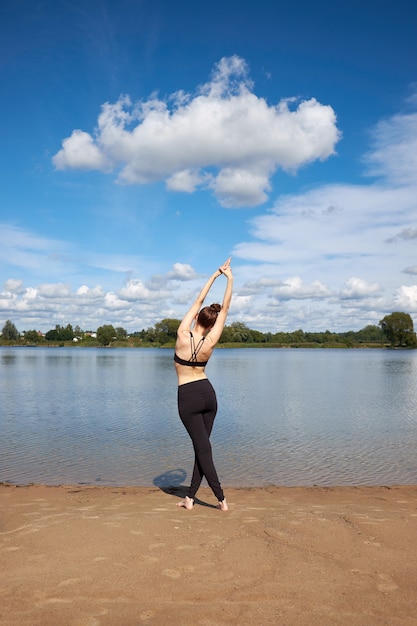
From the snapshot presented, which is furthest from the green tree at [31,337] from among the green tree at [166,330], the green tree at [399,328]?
the green tree at [399,328]

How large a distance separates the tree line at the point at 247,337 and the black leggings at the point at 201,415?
139 metres

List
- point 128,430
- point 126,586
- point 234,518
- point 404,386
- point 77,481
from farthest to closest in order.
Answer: point 404,386, point 128,430, point 77,481, point 234,518, point 126,586

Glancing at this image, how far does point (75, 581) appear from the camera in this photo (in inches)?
173

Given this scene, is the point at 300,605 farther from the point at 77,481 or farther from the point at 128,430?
the point at 128,430

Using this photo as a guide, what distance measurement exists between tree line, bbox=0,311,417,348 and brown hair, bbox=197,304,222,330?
140m

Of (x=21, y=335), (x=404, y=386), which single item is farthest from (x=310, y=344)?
(x=404, y=386)

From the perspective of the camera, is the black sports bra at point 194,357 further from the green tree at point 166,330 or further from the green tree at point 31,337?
the green tree at point 31,337

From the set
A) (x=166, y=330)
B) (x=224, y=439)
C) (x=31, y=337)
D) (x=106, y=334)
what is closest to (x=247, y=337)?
(x=166, y=330)

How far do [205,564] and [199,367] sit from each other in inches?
96.3

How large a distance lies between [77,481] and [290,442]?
645 cm

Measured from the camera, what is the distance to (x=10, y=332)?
182 meters

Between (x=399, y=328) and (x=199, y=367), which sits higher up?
(x=399, y=328)

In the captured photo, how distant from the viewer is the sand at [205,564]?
3920 mm

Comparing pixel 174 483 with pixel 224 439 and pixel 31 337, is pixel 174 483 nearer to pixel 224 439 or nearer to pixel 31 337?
pixel 224 439
